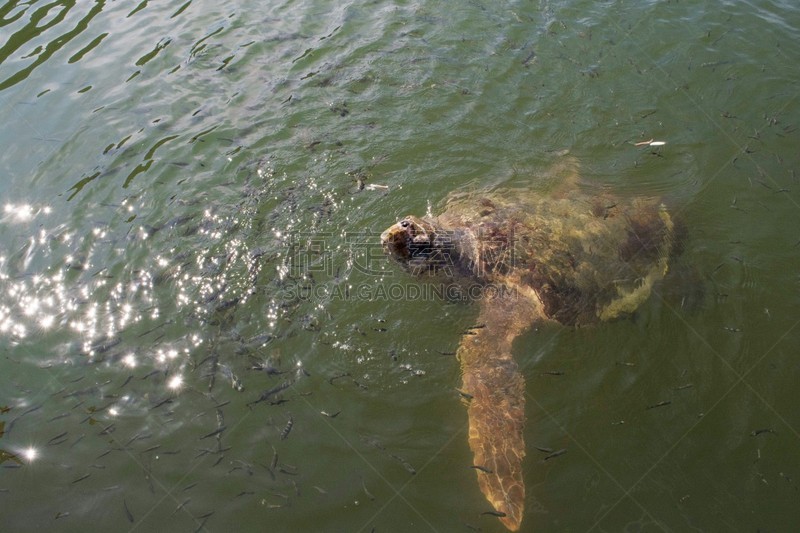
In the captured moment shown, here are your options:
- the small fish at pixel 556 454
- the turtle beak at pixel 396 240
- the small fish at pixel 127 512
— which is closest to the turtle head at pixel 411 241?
the turtle beak at pixel 396 240

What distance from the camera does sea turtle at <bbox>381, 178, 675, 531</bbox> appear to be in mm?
5141

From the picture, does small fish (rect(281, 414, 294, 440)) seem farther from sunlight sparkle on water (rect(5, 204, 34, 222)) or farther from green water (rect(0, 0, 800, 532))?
sunlight sparkle on water (rect(5, 204, 34, 222))

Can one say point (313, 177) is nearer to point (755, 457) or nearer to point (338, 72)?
point (338, 72)

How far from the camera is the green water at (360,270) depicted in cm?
484

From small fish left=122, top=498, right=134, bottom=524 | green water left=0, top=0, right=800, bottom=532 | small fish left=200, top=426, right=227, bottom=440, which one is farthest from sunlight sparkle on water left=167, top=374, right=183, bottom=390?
small fish left=122, top=498, right=134, bottom=524

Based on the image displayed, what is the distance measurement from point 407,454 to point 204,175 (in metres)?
5.25

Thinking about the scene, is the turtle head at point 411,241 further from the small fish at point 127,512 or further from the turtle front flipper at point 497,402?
the small fish at point 127,512

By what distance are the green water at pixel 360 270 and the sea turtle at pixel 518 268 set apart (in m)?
0.26

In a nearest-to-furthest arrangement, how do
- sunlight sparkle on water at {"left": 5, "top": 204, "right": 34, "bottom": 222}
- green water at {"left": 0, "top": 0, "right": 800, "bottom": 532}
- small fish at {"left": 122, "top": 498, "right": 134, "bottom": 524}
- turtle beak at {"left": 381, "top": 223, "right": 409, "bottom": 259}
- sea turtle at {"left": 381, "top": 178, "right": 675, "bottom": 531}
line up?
small fish at {"left": 122, "top": 498, "right": 134, "bottom": 524}, green water at {"left": 0, "top": 0, "right": 800, "bottom": 532}, turtle beak at {"left": 381, "top": 223, "right": 409, "bottom": 259}, sea turtle at {"left": 381, "top": 178, "right": 675, "bottom": 531}, sunlight sparkle on water at {"left": 5, "top": 204, "right": 34, "bottom": 222}

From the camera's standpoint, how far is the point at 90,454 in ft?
16.9

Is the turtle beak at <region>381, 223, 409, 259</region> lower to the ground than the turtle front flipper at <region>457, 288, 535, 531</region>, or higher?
higher

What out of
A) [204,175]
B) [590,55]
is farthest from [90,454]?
[590,55]

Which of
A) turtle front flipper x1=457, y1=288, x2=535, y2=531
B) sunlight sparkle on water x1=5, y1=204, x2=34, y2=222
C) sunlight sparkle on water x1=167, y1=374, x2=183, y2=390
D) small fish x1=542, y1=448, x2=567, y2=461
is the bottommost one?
small fish x1=542, y1=448, x2=567, y2=461

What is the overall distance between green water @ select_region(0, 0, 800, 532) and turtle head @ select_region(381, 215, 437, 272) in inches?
31.6
